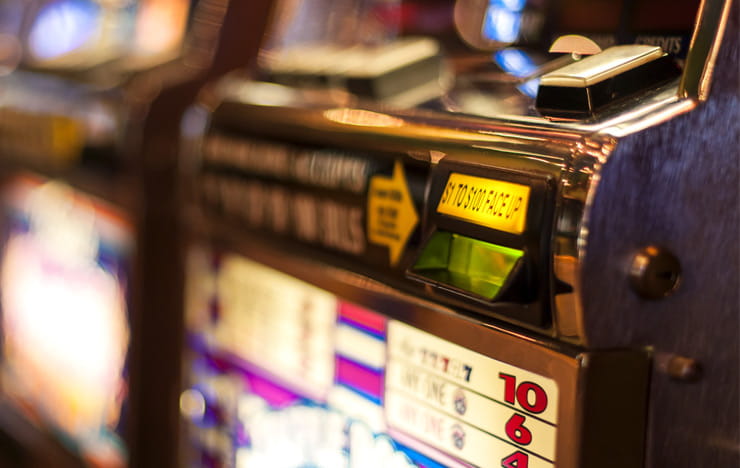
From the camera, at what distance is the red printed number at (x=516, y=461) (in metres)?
0.79

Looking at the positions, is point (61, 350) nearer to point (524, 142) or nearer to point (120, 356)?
point (120, 356)

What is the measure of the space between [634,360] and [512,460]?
0.51 feet

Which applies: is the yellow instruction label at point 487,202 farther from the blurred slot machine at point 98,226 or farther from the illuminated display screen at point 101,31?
the illuminated display screen at point 101,31

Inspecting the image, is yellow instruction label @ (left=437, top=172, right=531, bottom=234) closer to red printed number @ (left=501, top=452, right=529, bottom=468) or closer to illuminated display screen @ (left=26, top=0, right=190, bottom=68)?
red printed number @ (left=501, top=452, right=529, bottom=468)

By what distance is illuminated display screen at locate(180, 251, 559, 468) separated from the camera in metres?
0.82

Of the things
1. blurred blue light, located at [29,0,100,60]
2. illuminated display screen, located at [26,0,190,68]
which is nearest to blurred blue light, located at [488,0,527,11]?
illuminated display screen, located at [26,0,190,68]

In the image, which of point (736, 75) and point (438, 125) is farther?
point (438, 125)

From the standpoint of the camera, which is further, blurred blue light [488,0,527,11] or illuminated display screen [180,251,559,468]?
blurred blue light [488,0,527,11]

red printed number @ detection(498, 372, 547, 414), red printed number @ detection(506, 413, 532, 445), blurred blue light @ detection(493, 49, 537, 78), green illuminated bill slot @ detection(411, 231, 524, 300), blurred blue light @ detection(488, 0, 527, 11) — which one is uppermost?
blurred blue light @ detection(488, 0, 527, 11)

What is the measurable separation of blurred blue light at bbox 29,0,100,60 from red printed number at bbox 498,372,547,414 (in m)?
1.51

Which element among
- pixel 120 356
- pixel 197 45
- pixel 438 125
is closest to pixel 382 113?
pixel 438 125

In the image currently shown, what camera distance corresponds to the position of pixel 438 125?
2.89 feet

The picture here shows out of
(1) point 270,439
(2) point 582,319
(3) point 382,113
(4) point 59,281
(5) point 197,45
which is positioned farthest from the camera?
(4) point 59,281

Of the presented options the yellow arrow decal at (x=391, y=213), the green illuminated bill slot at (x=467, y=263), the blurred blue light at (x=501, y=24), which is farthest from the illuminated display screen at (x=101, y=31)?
the green illuminated bill slot at (x=467, y=263)
